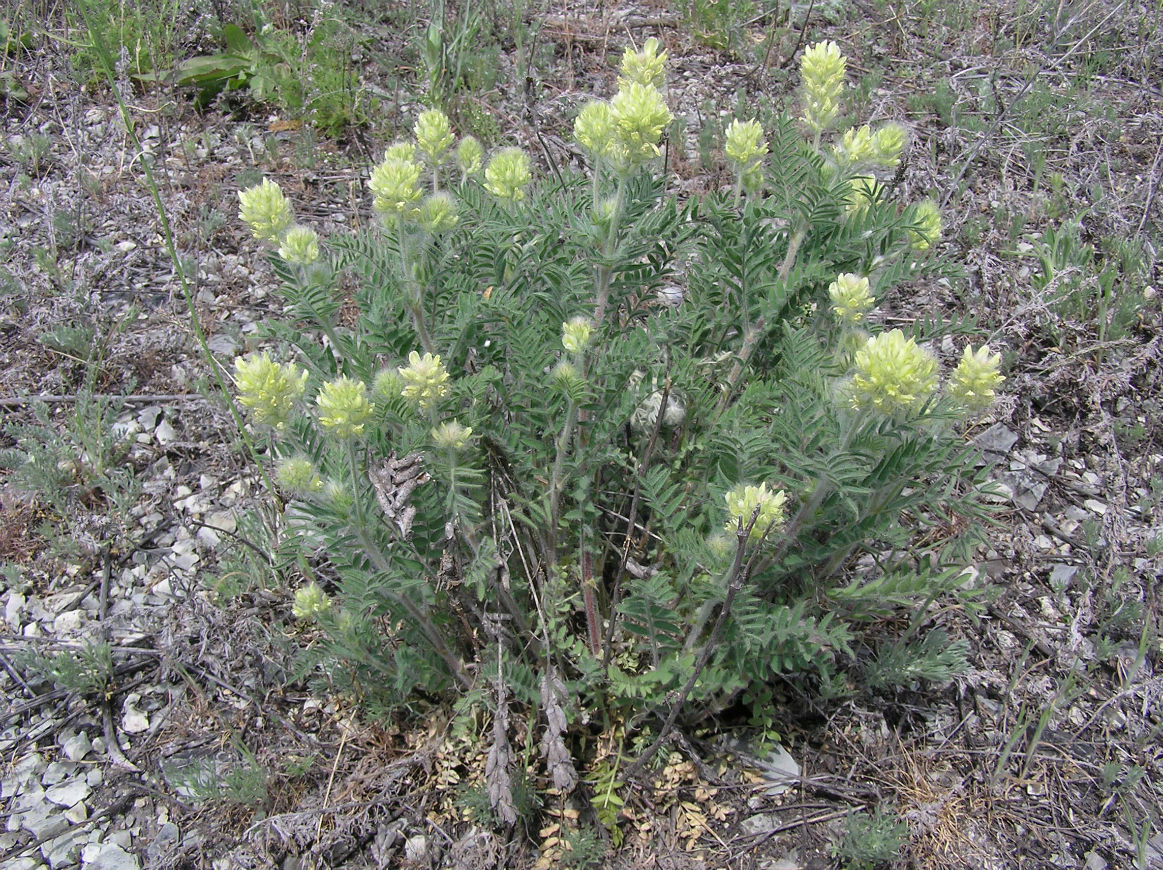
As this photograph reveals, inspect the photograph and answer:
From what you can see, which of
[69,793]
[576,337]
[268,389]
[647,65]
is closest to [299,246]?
[268,389]

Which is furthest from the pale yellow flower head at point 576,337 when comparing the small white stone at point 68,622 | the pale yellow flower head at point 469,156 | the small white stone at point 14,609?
the small white stone at point 14,609

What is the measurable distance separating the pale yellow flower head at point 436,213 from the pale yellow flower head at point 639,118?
46 centimetres

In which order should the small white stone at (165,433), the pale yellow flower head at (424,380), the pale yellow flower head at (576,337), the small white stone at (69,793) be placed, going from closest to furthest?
the pale yellow flower head at (424,380), the pale yellow flower head at (576,337), the small white stone at (69,793), the small white stone at (165,433)

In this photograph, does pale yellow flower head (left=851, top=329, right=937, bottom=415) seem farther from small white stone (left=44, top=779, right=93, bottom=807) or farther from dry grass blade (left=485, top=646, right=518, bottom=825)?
small white stone (left=44, top=779, right=93, bottom=807)

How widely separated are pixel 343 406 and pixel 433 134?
0.92 meters

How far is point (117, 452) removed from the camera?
11.2ft

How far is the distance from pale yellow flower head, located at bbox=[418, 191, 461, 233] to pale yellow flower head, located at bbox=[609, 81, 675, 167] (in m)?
0.46

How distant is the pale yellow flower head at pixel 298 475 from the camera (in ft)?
6.31

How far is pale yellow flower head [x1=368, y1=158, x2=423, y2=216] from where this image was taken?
80.7 inches

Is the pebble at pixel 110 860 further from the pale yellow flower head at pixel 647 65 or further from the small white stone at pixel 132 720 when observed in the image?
the pale yellow flower head at pixel 647 65

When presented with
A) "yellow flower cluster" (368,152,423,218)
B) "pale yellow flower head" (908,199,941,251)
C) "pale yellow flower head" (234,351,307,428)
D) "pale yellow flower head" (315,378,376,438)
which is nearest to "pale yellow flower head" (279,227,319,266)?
"yellow flower cluster" (368,152,423,218)

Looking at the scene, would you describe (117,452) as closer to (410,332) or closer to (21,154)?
(410,332)

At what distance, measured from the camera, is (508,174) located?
2430 millimetres

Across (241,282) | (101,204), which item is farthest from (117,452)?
(101,204)
